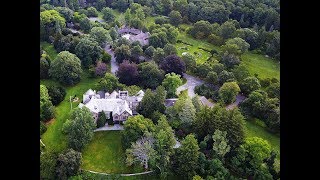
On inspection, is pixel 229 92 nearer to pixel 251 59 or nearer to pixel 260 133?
pixel 260 133

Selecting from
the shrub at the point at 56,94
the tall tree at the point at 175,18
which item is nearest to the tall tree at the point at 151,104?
the shrub at the point at 56,94

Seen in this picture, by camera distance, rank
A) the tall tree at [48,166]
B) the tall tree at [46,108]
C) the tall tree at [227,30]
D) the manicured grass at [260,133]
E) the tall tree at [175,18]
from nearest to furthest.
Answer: the tall tree at [48,166] < the manicured grass at [260,133] < the tall tree at [46,108] < the tall tree at [227,30] < the tall tree at [175,18]

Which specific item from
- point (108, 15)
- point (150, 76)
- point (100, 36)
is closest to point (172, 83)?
point (150, 76)

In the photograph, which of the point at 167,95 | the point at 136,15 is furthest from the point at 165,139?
the point at 136,15

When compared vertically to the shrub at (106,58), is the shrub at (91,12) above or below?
above

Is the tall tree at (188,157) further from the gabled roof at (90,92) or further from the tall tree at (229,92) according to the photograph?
the gabled roof at (90,92)
